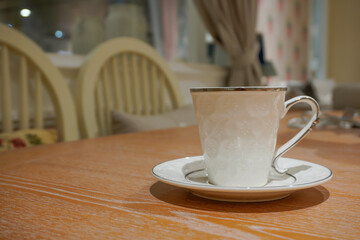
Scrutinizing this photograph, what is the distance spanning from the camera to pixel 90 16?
1.91 meters

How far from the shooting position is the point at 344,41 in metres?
6.61

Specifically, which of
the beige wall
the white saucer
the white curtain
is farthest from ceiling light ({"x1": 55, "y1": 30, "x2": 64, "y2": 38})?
the beige wall

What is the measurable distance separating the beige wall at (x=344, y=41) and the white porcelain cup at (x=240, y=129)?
6.86 metres

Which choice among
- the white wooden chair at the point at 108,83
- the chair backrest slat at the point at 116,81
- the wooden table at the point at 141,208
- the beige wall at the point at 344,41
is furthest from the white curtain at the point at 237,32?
the beige wall at the point at 344,41

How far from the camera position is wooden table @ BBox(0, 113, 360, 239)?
27 centimetres

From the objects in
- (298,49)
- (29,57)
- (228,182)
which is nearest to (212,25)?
(29,57)

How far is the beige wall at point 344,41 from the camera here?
6.48 m

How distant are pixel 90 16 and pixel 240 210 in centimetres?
178

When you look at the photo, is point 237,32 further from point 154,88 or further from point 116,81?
point 116,81

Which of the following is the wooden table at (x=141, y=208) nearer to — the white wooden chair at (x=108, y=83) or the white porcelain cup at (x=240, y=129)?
the white porcelain cup at (x=240, y=129)

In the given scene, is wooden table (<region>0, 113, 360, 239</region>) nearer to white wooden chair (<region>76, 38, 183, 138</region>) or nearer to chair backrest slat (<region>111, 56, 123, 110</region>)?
white wooden chair (<region>76, 38, 183, 138</region>)

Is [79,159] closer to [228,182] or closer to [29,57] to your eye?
[228,182]

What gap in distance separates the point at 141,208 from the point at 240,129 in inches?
4.6

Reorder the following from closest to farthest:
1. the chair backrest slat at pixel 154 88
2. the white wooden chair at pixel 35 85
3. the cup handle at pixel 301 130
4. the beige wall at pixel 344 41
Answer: the cup handle at pixel 301 130
the white wooden chair at pixel 35 85
the chair backrest slat at pixel 154 88
the beige wall at pixel 344 41
